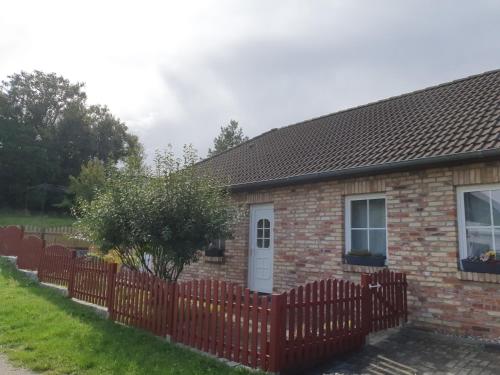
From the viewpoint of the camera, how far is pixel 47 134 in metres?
39.2

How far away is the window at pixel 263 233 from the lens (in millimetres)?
10275

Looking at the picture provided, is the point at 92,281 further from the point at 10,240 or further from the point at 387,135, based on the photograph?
the point at 10,240

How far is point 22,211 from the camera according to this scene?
35.9 metres

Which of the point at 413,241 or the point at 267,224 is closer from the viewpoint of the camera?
the point at 413,241

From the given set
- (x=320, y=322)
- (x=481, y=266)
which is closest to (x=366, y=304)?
(x=320, y=322)

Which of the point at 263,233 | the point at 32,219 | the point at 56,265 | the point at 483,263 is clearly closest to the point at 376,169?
the point at 483,263

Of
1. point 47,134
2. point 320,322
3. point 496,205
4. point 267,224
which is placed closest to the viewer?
point 320,322

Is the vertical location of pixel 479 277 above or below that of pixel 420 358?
above

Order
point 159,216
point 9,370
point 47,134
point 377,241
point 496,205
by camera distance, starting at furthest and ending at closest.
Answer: point 47,134 → point 377,241 → point 159,216 → point 496,205 → point 9,370

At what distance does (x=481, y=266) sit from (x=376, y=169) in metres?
2.40

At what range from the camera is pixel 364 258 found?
7.83 m

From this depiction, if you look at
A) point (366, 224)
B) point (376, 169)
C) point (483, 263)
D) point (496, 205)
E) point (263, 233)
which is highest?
point (376, 169)

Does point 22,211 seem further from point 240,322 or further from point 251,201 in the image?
point 240,322

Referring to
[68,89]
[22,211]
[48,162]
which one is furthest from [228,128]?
[22,211]
